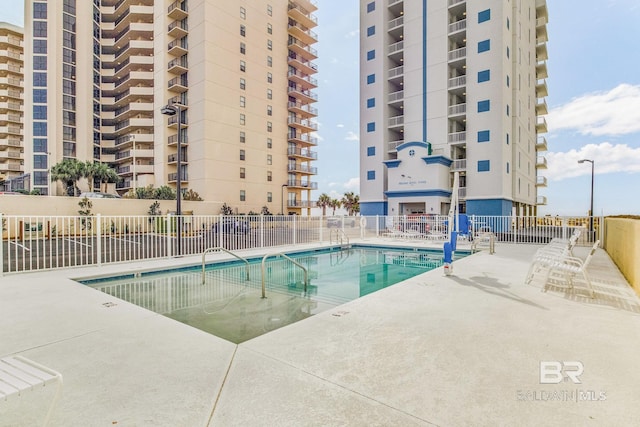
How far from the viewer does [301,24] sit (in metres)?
47.7

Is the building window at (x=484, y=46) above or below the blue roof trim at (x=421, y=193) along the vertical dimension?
above

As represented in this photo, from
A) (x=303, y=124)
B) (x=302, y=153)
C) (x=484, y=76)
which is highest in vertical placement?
(x=303, y=124)

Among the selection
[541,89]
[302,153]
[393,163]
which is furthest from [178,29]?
[541,89]

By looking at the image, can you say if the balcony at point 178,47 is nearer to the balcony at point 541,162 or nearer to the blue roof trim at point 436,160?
the blue roof trim at point 436,160

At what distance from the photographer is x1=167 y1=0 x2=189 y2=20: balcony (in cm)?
3678

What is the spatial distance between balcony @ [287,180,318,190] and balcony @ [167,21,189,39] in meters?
21.5

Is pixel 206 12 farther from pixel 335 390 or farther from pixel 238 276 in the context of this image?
pixel 335 390

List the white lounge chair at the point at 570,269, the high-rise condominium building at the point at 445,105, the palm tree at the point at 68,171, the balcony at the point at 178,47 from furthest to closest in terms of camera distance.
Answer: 1. the balcony at the point at 178,47
2. the palm tree at the point at 68,171
3. the high-rise condominium building at the point at 445,105
4. the white lounge chair at the point at 570,269

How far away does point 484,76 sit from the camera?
2655 centimetres

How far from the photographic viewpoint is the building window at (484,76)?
26.3 meters

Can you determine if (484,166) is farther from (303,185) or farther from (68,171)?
(68,171)

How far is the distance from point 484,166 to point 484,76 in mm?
7447

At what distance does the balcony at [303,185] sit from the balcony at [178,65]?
18.3 m

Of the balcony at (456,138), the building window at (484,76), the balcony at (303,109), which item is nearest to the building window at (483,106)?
the building window at (484,76)
